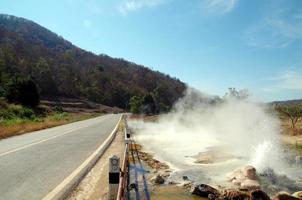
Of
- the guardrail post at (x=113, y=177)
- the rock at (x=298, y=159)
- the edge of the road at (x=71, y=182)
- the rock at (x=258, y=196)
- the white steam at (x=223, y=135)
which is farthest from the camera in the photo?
the white steam at (x=223, y=135)

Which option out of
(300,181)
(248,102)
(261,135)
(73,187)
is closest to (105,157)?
(73,187)

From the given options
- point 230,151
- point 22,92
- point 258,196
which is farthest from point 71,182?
point 22,92

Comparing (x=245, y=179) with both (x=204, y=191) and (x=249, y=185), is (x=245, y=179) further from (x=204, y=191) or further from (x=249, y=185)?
(x=204, y=191)

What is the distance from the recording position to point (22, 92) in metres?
79.6

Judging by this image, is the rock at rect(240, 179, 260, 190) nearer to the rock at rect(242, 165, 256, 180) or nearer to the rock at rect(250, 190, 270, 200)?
the rock at rect(242, 165, 256, 180)

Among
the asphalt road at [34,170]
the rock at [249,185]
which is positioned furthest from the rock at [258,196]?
the asphalt road at [34,170]

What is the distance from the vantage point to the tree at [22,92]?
77.4 m

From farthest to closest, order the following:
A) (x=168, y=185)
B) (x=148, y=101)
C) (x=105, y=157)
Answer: (x=148, y=101), (x=105, y=157), (x=168, y=185)

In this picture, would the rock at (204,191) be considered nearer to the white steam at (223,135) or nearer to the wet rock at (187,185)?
the wet rock at (187,185)

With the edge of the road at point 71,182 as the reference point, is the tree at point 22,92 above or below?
above

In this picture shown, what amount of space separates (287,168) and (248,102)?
2273 cm

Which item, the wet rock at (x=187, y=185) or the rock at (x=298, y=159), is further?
the rock at (x=298, y=159)

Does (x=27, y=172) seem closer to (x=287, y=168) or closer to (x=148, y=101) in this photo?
(x=287, y=168)

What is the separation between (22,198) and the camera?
8.39 metres
